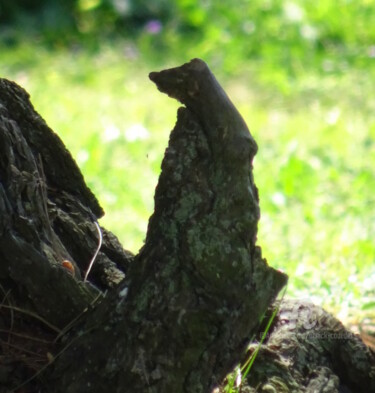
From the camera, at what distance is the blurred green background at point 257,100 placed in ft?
17.5

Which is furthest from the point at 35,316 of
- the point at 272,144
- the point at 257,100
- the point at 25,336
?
the point at 257,100

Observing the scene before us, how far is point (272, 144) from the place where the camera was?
6.95 metres

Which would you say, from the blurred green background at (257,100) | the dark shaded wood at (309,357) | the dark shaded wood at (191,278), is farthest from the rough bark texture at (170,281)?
the blurred green background at (257,100)

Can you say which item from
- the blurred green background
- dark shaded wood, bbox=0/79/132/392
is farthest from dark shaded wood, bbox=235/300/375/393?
the blurred green background

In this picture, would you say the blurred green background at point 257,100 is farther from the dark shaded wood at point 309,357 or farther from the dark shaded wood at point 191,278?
the dark shaded wood at point 191,278

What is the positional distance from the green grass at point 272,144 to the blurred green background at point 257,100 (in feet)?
0.04

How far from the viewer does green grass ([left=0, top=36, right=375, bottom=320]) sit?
496 cm

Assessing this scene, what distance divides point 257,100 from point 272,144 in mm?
1156

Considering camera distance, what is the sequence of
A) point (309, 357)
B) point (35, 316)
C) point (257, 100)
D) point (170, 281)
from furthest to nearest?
point (257, 100) < point (309, 357) < point (35, 316) < point (170, 281)

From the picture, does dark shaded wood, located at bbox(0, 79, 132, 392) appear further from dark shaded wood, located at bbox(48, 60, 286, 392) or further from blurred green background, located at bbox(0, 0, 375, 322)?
blurred green background, located at bbox(0, 0, 375, 322)

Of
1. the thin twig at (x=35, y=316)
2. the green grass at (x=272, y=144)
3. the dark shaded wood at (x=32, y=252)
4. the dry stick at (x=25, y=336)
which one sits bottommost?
the dry stick at (x=25, y=336)

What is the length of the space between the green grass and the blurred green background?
0.04 ft

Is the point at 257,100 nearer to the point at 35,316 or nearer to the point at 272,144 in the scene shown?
the point at 272,144

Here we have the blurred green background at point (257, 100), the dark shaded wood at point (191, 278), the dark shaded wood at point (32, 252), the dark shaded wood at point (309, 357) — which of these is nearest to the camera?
the dark shaded wood at point (191, 278)
